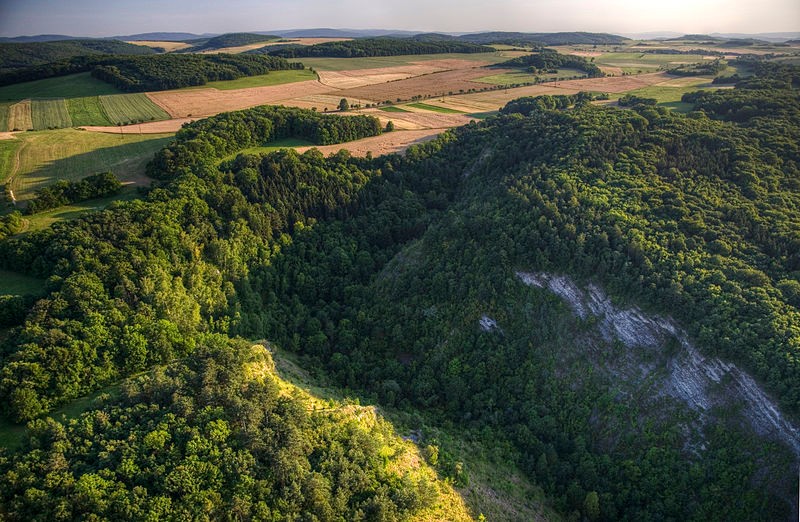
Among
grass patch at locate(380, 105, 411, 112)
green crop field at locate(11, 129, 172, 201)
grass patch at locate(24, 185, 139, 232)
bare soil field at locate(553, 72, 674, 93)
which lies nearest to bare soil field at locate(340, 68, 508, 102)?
grass patch at locate(380, 105, 411, 112)

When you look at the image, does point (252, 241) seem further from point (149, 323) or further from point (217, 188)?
point (149, 323)

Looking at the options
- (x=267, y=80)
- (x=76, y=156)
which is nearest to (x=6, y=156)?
(x=76, y=156)

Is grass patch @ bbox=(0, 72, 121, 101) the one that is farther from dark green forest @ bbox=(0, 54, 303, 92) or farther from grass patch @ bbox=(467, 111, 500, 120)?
grass patch @ bbox=(467, 111, 500, 120)

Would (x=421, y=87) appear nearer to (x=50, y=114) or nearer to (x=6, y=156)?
(x=50, y=114)

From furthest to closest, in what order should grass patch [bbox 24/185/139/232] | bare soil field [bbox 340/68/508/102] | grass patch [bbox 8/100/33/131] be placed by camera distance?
1. bare soil field [bbox 340/68/508/102]
2. grass patch [bbox 8/100/33/131]
3. grass patch [bbox 24/185/139/232]

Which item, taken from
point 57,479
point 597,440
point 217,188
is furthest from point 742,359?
point 217,188

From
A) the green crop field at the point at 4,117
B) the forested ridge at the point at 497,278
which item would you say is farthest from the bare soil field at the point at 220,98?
the green crop field at the point at 4,117

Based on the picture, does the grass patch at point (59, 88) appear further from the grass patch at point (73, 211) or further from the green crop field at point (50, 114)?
the grass patch at point (73, 211)
